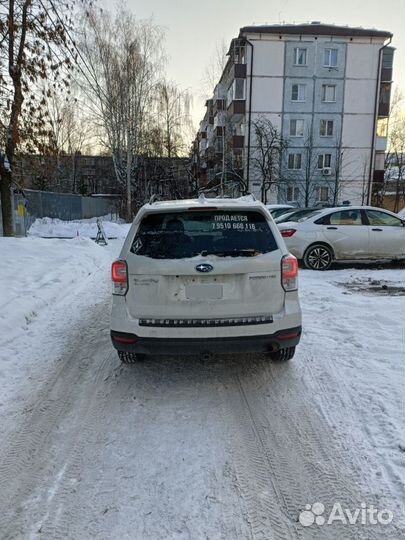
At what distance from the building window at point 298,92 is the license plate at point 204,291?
38500 mm

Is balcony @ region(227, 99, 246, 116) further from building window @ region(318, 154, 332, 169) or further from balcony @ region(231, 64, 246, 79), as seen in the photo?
building window @ region(318, 154, 332, 169)

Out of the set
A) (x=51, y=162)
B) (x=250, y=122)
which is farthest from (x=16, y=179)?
(x=250, y=122)

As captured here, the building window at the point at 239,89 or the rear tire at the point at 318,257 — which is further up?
the building window at the point at 239,89

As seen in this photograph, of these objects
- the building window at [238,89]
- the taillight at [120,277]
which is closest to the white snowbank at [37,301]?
the taillight at [120,277]

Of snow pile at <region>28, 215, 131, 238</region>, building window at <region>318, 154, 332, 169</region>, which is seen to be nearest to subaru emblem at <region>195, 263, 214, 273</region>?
snow pile at <region>28, 215, 131, 238</region>

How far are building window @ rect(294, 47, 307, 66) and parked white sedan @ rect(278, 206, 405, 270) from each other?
3228cm

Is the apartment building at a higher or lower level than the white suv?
higher

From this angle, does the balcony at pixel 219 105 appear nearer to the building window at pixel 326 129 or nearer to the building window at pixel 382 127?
the building window at pixel 326 129

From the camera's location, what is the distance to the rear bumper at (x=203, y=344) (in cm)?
378

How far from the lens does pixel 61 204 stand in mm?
26234

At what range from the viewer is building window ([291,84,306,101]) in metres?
38.1

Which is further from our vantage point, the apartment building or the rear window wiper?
the apartment building

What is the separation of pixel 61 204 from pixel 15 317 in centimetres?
2171

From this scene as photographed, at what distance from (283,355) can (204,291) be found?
1.32 metres
